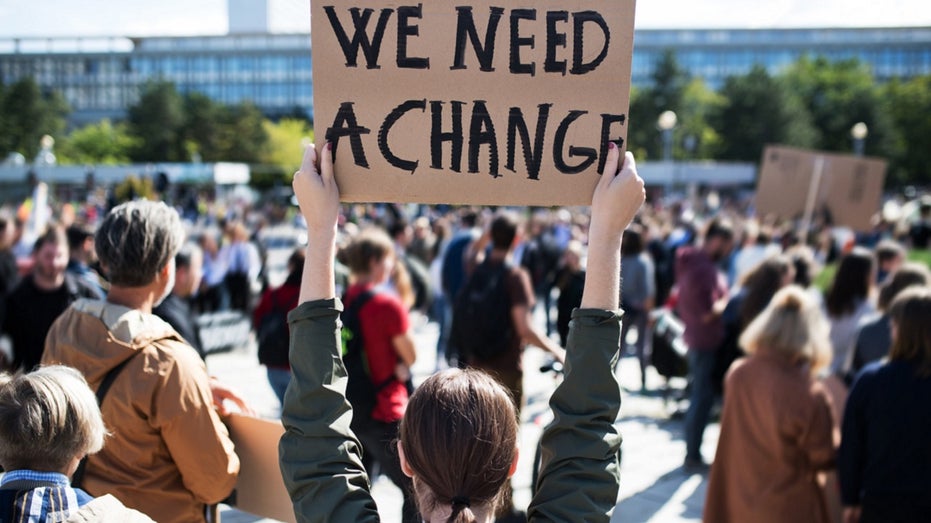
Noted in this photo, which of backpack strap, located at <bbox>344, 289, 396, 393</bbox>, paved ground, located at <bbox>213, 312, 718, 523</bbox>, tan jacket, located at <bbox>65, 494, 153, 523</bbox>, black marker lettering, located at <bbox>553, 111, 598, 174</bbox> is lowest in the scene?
paved ground, located at <bbox>213, 312, 718, 523</bbox>

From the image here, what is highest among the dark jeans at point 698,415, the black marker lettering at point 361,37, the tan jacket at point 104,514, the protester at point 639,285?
the black marker lettering at point 361,37

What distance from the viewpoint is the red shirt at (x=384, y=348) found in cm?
409

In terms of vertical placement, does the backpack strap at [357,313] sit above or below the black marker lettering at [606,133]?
below

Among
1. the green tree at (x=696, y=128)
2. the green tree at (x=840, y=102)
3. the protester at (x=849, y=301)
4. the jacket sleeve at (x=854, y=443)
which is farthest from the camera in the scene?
the green tree at (x=696, y=128)

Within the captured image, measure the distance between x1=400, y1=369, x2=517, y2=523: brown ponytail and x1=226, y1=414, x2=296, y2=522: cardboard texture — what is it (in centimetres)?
103

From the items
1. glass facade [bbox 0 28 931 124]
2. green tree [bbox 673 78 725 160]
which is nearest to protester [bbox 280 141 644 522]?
green tree [bbox 673 78 725 160]

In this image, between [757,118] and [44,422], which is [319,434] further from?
[757,118]

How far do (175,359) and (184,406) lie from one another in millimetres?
134

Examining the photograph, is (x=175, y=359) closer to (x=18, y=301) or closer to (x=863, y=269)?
(x=18, y=301)

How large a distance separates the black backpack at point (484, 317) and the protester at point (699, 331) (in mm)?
2010

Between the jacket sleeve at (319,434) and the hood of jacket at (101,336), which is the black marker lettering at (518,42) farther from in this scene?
the hood of jacket at (101,336)

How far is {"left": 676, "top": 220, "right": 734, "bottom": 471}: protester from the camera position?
634 cm

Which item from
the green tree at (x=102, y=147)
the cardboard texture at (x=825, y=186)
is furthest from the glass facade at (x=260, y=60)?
the cardboard texture at (x=825, y=186)

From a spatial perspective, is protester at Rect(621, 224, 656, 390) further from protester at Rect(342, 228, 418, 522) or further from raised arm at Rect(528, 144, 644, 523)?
raised arm at Rect(528, 144, 644, 523)
